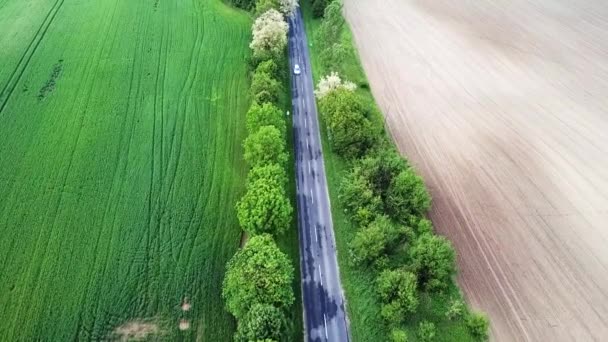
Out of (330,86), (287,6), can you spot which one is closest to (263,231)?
(330,86)

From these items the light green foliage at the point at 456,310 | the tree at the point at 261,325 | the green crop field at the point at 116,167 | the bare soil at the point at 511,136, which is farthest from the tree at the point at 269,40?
the light green foliage at the point at 456,310

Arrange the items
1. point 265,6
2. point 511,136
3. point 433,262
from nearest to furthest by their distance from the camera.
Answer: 1. point 433,262
2. point 511,136
3. point 265,6

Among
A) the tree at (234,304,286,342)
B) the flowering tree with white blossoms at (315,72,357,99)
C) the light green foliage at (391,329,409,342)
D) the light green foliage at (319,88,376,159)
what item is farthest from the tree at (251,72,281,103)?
the light green foliage at (391,329,409,342)

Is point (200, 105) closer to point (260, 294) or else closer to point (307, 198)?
point (307, 198)

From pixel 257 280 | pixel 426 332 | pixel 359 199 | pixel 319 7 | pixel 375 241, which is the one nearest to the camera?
pixel 257 280

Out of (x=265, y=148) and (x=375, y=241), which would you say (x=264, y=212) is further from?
(x=375, y=241)

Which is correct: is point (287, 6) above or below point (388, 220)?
above
